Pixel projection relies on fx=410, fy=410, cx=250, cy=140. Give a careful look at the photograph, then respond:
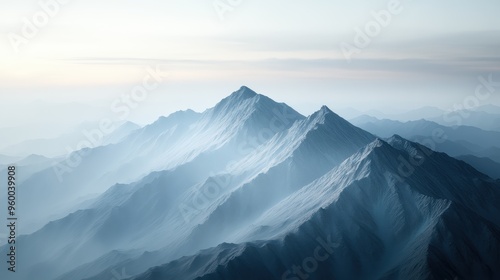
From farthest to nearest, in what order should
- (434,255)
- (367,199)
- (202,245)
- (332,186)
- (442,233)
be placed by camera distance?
(202,245) < (332,186) < (367,199) < (442,233) < (434,255)

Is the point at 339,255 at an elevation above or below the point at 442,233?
above

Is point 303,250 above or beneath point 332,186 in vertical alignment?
beneath

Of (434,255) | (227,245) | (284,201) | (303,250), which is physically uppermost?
(284,201)

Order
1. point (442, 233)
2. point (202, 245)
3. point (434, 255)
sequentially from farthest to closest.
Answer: point (202, 245)
point (442, 233)
point (434, 255)

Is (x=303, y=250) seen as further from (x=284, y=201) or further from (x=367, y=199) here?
(x=284, y=201)

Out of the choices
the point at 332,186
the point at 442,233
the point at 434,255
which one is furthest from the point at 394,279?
the point at 332,186

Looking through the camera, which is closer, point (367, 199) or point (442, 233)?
point (442, 233)

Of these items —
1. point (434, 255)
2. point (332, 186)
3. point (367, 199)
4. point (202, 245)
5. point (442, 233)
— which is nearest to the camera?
point (434, 255)

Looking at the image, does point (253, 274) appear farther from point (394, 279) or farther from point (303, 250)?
point (394, 279)

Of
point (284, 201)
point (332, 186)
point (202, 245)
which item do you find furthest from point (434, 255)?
point (202, 245)
